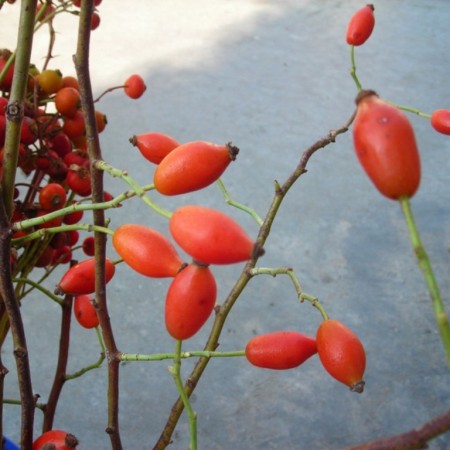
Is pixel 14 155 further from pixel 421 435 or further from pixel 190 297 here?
pixel 421 435

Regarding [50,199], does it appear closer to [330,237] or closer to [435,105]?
[330,237]

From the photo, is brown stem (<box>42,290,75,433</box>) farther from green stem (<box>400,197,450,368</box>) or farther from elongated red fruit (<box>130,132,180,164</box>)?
green stem (<box>400,197,450,368</box>)

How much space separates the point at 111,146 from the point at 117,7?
1121mm

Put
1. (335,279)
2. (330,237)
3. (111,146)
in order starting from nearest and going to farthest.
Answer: (335,279) < (330,237) < (111,146)

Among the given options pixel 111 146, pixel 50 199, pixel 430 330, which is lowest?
pixel 430 330

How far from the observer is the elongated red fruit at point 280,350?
429 millimetres

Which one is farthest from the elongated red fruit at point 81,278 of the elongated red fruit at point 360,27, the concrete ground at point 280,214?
the concrete ground at point 280,214

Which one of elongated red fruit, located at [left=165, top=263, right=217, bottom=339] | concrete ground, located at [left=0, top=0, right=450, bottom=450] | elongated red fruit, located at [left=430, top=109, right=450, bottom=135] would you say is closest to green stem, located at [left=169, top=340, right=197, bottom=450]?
elongated red fruit, located at [left=165, top=263, right=217, bottom=339]


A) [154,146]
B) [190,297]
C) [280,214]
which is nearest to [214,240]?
[190,297]

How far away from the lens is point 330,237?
1715mm

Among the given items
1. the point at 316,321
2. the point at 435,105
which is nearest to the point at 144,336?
the point at 316,321

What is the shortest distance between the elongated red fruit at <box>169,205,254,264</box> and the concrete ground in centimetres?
98

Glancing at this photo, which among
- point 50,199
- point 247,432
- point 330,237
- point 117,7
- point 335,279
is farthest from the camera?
point 117,7

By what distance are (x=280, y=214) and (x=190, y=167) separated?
146 cm
